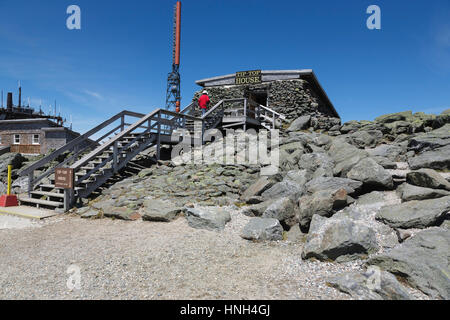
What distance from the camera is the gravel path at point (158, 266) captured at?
3580 mm

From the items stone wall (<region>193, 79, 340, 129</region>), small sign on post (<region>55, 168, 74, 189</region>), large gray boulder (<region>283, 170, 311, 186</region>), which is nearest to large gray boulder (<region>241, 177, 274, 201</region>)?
large gray boulder (<region>283, 170, 311, 186</region>)

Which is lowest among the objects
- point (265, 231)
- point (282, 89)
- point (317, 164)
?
point (265, 231)

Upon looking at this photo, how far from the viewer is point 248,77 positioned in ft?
65.0

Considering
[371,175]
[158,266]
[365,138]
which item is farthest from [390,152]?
[158,266]

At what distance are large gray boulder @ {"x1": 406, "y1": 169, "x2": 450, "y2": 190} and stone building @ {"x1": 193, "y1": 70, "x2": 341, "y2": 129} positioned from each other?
36.7 feet

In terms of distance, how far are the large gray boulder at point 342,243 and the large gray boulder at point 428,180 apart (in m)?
2.12

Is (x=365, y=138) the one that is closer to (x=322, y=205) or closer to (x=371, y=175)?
(x=371, y=175)

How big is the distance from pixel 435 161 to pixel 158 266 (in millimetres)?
7529

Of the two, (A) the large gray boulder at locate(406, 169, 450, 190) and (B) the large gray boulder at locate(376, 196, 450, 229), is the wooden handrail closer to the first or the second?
(B) the large gray boulder at locate(376, 196, 450, 229)

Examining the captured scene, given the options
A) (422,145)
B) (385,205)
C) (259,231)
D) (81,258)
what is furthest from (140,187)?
(422,145)

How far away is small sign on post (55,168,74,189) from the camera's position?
8148 mm

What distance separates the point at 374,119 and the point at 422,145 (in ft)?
22.6

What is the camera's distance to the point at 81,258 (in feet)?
15.5
